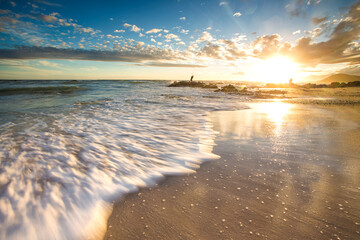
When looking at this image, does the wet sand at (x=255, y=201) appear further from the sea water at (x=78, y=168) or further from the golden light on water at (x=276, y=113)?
the golden light on water at (x=276, y=113)

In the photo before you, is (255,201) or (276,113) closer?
(255,201)

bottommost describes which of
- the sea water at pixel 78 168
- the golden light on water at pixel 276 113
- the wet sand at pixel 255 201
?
the sea water at pixel 78 168

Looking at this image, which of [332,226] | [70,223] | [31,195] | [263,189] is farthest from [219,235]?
[31,195]

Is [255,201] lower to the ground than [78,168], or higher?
higher

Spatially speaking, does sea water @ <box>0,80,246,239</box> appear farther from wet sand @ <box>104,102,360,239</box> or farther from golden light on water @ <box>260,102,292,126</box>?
golden light on water @ <box>260,102,292,126</box>

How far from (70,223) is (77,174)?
956 millimetres

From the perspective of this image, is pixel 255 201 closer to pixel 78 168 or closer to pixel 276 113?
pixel 78 168

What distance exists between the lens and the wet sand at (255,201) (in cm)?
143

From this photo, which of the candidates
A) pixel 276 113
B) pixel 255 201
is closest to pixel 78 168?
pixel 255 201

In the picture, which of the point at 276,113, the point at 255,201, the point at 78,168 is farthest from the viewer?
the point at 276,113

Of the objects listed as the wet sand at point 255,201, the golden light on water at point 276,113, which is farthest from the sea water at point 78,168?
the golden light on water at point 276,113

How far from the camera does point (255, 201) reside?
5.82 feet

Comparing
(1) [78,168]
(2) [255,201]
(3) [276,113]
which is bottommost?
(1) [78,168]

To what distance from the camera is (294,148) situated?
3201mm
